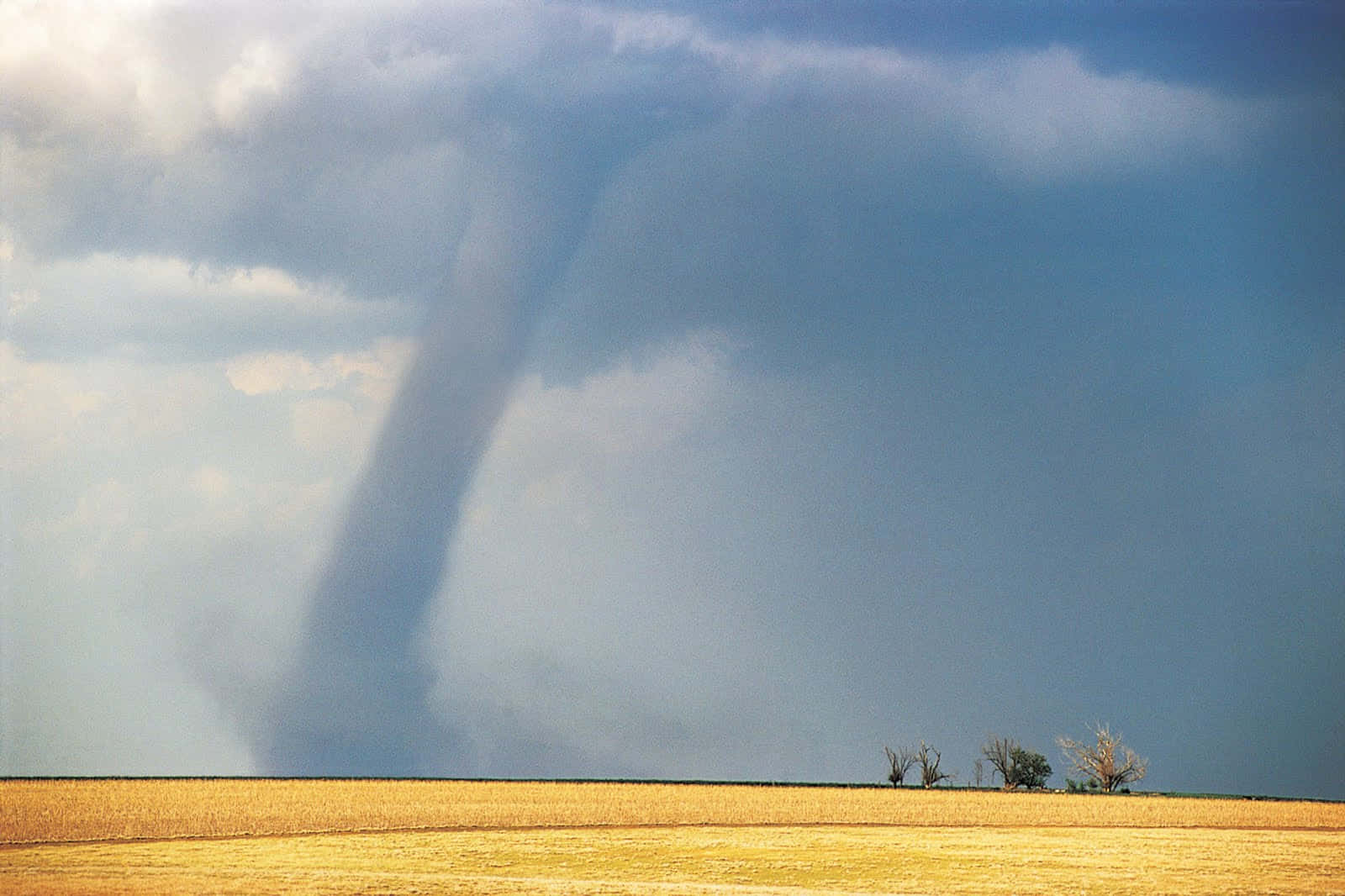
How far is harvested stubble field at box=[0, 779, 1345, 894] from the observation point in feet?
144

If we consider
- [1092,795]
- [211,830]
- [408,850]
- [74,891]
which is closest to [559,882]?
[408,850]

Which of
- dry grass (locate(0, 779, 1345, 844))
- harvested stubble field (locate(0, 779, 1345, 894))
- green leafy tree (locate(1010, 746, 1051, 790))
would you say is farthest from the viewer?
green leafy tree (locate(1010, 746, 1051, 790))

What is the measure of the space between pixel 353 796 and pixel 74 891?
36.0 m

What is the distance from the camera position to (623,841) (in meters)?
59.0

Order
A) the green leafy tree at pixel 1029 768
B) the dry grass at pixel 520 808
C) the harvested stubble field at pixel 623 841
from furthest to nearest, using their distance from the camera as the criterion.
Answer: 1. the green leafy tree at pixel 1029 768
2. the dry grass at pixel 520 808
3. the harvested stubble field at pixel 623 841

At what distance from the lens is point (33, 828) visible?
54.8 metres

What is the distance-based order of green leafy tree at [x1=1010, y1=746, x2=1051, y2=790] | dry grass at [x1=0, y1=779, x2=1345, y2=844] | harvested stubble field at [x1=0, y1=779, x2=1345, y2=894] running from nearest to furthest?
harvested stubble field at [x1=0, y1=779, x2=1345, y2=894]
dry grass at [x1=0, y1=779, x2=1345, y2=844]
green leafy tree at [x1=1010, y1=746, x2=1051, y2=790]

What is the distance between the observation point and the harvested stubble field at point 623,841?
43875 millimetres

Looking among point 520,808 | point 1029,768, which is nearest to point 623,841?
point 520,808

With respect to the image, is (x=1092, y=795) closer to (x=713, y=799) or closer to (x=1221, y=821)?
(x=1221, y=821)

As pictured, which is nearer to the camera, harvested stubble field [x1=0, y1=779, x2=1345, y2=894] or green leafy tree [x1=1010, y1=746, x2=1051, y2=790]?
harvested stubble field [x1=0, y1=779, x2=1345, y2=894]

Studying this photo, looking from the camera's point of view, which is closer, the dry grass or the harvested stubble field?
the harvested stubble field

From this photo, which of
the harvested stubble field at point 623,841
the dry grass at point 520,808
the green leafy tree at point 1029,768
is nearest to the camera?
the harvested stubble field at point 623,841

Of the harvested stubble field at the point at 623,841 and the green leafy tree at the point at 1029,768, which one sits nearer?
the harvested stubble field at the point at 623,841
